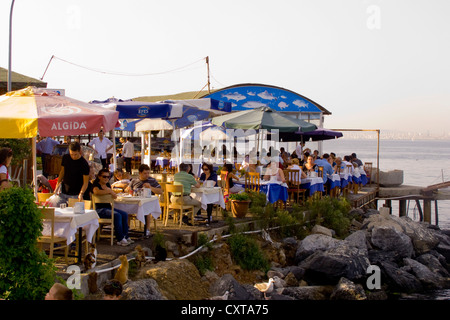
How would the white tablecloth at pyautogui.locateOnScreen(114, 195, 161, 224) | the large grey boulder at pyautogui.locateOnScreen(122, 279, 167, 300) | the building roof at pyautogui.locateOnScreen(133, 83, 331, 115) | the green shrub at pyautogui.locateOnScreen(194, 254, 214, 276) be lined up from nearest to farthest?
the large grey boulder at pyautogui.locateOnScreen(122, 279, 167, 300) → the white tablecloth at pyautogui.locateOnScreen(114, 195, 161, 224) → the green shrub at pyautogui.locateOnScreen(194, 254, 214, 276) → the building roof at pyautogui.locateOnScreen(133, 83, 331, 115)

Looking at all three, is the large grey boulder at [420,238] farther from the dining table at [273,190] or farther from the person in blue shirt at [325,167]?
the dining table at [273,190]

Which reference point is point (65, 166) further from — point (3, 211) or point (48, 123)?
point (3, 211)

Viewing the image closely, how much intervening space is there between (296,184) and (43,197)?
293 inches

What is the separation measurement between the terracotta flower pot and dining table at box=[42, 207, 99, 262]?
15.8 ft

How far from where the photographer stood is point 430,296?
11.6 meters

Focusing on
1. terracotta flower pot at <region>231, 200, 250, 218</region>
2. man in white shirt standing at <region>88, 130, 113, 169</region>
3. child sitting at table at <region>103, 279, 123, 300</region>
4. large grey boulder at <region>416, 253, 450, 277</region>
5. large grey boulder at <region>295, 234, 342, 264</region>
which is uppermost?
man in white shirt standing at <region>88, 130, 113, 169</region>

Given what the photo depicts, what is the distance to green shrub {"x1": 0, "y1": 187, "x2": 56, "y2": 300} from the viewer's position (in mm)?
5523

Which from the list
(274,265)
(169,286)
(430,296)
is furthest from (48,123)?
(430,296)

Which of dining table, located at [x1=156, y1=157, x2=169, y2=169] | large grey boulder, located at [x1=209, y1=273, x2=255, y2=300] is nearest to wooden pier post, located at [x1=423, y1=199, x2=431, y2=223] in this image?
dining table, located at [x1=156, y1=157, x2=169, y2=169]

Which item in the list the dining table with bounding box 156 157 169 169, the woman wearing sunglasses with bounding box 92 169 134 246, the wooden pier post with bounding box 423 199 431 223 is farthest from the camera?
the wooden pier post with bounding box 423 199 431 223

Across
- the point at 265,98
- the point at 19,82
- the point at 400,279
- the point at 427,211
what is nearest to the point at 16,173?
the point at 19,82

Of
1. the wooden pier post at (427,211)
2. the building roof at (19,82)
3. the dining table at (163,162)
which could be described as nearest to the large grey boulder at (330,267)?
the building roof at (19,82)

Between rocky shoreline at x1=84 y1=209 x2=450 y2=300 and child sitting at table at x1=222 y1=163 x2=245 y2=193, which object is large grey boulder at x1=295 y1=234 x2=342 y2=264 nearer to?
rocky shoreline at x1=84 y1=209 x2=450 y2=300

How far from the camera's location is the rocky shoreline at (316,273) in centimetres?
772
